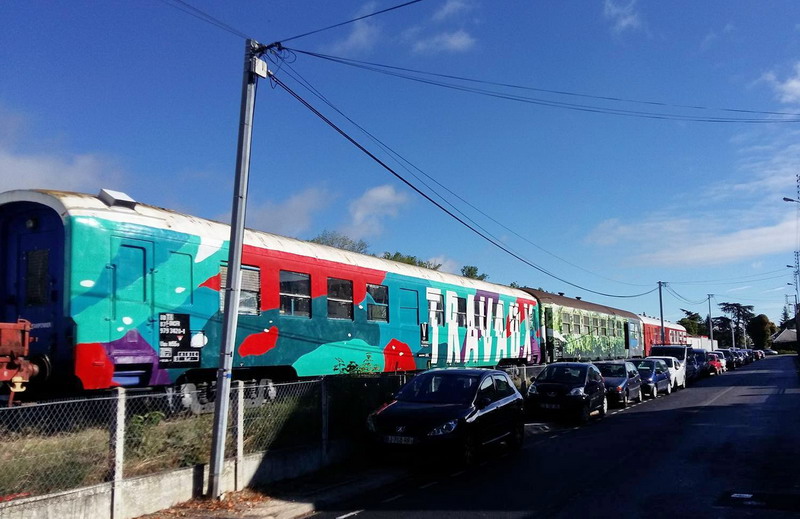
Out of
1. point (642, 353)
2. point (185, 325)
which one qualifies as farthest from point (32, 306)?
point (642, 353)

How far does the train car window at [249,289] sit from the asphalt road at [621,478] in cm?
386

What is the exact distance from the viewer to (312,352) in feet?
43.2

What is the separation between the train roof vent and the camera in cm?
998

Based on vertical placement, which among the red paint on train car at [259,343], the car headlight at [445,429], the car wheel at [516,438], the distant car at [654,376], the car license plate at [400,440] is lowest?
the car wheel at [516,438]

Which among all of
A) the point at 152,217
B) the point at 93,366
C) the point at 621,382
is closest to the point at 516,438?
the point at 93,366

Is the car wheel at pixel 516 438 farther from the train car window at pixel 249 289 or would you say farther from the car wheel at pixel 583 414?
the train car window at pixel 249 289

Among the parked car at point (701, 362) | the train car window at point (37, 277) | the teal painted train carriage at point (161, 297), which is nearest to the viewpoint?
the teal painted train carriage at point (161, 297)

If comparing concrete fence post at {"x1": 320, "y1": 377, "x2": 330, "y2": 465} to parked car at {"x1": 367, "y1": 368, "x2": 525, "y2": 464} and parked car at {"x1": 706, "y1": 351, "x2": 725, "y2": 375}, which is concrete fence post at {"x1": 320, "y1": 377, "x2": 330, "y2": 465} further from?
parked car at {"x1": 706, "y1": 351, "x2": 725, "y2": 375}

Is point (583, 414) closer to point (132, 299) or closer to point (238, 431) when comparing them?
point (238, 431)

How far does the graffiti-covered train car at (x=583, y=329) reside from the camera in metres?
26.5

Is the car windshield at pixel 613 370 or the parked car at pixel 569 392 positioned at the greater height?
the car windshield at pixel 613 370

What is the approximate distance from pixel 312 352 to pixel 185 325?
3172 millimetres

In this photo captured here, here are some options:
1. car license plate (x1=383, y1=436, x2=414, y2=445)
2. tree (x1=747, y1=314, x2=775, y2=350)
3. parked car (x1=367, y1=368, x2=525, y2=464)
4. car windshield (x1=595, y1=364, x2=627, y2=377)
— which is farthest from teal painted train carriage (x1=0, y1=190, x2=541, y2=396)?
tree (x1=747, y1=314, x2=775, y2=350)

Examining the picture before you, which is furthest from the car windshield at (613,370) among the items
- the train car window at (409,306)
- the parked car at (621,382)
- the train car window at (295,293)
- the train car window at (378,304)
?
the train car window at (295,293)
